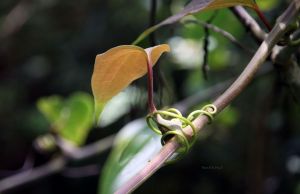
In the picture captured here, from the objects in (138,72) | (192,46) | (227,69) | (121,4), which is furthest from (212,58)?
(138,72)

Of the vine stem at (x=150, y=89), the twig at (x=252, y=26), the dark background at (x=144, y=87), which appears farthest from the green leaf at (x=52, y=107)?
the vine stem at (x=150, y=89)

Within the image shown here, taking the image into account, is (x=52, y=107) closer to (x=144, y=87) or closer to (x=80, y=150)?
(x=80, y=150)

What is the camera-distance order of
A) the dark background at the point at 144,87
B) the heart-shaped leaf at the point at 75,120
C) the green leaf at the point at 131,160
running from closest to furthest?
the green leaf at the point at 131,160 < the dark background at the point at 144,87 < the heart-shaped leaf at the point at 75,120

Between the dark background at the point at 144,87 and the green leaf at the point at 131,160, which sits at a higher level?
the green leaf at the point at 131,160

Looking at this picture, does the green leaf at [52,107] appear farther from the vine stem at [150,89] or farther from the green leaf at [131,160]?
the vine stem at [150,89]

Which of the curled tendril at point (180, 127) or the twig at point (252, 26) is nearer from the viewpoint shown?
the curled tendril at point (180, 127)

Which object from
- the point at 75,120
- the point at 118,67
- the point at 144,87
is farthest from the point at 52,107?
the point at 118,67
